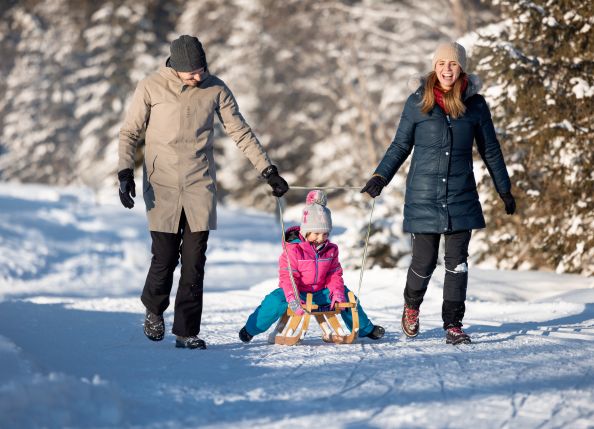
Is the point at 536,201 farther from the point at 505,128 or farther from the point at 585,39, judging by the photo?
the point at 585,39

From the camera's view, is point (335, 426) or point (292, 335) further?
point (292, 335)

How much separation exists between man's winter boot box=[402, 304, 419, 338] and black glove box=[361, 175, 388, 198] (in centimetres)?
85

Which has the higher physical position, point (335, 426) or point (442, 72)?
point (442, 72)

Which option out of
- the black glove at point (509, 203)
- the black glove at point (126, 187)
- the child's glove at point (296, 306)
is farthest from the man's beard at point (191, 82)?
the black glove at point (509, 203)

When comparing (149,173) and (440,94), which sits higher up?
(440,94)

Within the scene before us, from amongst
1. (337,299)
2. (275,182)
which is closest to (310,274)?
(337,299)

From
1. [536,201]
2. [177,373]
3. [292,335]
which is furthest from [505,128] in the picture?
[177,373]

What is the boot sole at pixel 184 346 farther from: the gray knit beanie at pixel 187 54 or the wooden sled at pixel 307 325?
the gray knit beanie at pixel 187 54

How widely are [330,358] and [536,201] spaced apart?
5704 mm

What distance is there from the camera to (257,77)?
32.5 meters

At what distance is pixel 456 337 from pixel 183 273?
1848mm

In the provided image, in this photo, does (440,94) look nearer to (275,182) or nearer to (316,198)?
(316,198)

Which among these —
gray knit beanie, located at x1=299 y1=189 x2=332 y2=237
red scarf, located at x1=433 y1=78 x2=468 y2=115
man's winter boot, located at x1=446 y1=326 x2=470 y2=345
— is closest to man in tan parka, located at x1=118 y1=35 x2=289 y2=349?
gray knit beanie, located at x1=299 y1=189 x2=332 y2=237

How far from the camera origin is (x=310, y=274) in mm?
5773
